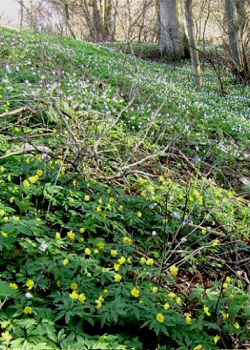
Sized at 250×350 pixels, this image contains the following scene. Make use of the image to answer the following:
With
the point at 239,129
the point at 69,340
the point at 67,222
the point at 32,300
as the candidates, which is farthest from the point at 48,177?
the point at 239,129

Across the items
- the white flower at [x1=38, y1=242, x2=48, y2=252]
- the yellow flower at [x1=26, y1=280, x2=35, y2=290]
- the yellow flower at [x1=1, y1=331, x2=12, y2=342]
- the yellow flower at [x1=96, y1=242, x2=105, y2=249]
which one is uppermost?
the white flower at [x1=38, y1=242, x2=48, y2=252]

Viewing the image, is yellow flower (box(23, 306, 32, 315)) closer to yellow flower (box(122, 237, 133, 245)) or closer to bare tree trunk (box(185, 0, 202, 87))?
yellow flower (box(122, 237, 133, 245))

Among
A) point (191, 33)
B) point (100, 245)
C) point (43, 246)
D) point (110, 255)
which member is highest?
point (191, 33)

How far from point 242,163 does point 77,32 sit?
30720mm

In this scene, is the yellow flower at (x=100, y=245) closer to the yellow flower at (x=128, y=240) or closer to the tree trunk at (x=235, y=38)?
the yellow flower at (x=128, y=240)

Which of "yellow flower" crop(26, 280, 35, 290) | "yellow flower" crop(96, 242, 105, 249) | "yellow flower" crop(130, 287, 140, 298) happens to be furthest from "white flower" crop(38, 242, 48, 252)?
"yellow flower" crop(130, 287, 140, 298)

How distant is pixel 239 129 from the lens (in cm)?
714

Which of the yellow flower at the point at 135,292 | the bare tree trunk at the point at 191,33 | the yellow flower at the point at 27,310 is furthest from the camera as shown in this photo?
the bare tree trunk at the point at 191,33

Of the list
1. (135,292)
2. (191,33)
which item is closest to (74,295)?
(135,292)

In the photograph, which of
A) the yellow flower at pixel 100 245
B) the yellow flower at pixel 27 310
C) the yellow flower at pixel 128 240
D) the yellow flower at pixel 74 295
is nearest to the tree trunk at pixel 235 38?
the yellow flower at pixel 128 240

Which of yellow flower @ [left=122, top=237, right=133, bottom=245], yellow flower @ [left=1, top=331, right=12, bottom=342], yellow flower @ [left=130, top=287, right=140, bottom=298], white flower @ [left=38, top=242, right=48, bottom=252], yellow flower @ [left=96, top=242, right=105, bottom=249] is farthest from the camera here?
yellow flower @ [left=122, top=237, right=133, bottom=245]

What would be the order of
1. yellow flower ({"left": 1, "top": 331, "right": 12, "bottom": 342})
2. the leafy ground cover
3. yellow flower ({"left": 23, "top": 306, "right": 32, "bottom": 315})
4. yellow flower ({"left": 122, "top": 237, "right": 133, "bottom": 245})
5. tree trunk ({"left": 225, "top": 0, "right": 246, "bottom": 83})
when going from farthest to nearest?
tree trunk ({"left": 225, "top": 0, "right": 246, "bottom": 83})
yellow flower ({"left": 122, "top": 237, "right": 133, "bottom": 245})
the leafy ground cover
yellow flower ({"left": 23, "top": 306, "right": 32, "bottom": 315})
yellow flower ({"left": 1, "top": 331, "right": 12, "bottom": 342})

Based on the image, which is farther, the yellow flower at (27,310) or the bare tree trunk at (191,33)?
the bare tree trunk at (191,33)

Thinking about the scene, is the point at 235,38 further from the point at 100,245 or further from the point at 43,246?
the point at 43,246
